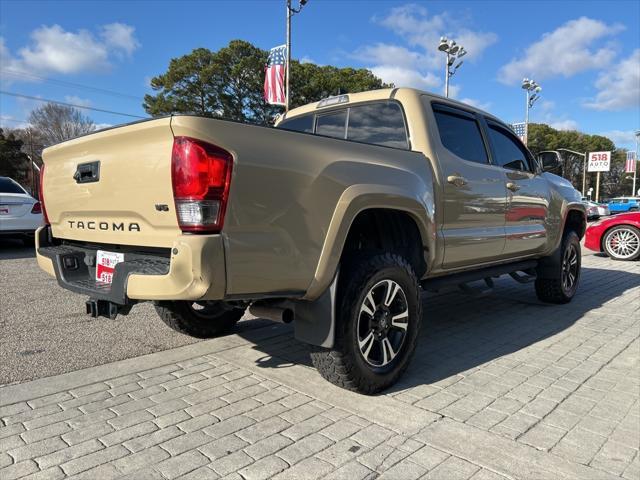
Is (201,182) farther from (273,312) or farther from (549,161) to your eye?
(549,161)

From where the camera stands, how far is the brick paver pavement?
233 cm

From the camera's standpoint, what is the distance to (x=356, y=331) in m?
2.98

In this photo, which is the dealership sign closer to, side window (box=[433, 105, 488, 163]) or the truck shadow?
the truck shadow

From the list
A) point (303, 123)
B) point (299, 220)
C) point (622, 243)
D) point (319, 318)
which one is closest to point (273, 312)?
point (319, 318)

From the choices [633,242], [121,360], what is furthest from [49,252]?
[633,242]

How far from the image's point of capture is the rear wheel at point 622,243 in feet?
34.7

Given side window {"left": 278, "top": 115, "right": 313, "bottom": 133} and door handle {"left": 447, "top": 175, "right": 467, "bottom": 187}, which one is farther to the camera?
side window {"left": 278, "top": 115, "right": 313, "bottom": 133}

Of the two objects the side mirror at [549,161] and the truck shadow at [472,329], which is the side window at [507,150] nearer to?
the side mirror at [549,161]

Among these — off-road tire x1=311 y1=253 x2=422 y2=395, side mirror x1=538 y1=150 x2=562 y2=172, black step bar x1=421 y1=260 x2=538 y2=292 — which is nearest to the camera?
off-road tire x1=311 y1=253 x2=422 y2=395

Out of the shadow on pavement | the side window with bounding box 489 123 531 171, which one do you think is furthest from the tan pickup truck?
the shadow on pavement

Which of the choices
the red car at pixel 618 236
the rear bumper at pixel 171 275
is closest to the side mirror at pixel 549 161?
the rear bumper at pixel 171 275

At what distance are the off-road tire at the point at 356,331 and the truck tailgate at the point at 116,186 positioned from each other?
1107 mm

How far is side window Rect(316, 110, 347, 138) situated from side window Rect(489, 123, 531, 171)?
1.52 metres

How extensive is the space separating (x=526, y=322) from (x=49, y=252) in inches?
178
